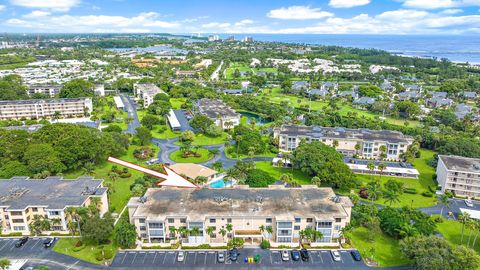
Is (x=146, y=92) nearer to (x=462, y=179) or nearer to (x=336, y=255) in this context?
(x=336, y=255)

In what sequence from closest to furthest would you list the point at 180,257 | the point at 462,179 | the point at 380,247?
the point at 180,257 → the point at 380,247 → the point at 462,179

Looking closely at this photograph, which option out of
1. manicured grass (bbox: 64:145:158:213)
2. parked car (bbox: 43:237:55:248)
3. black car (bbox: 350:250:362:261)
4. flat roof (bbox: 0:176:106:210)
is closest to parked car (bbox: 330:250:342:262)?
black car (bbox: 350:250:362:261)

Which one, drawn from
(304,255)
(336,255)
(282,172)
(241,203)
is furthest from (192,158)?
(336,255)

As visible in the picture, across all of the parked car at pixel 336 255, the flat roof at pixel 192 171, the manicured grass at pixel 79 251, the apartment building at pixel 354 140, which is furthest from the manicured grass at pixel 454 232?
the manicured grass at pixel 79 251

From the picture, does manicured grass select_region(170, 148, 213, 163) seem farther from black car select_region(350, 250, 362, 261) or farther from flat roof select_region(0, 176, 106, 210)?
black car select_region(350, 250, 362, 261)

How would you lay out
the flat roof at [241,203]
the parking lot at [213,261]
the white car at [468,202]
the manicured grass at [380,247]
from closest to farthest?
1. the parking lot at [213,261]
2. the manicured grass at [380,247]
3. the flat roof at [241,203]
4. the white car at [468,202]

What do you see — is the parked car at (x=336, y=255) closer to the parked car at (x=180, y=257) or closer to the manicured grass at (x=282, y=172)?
the parked car at (x=180, y=257)

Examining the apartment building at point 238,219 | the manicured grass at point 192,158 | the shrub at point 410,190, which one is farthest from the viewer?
the manicured grass at point 192,158
